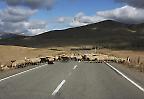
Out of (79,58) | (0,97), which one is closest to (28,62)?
(79,58)

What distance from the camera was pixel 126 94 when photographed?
13.3m

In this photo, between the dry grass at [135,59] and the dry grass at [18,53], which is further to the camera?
the dry grass at [18,53]

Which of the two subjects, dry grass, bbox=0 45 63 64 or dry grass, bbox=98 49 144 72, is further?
dry grass, bbox=0 45 63 64

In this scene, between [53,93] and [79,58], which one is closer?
[53,93]

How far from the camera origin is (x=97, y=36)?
18775cm

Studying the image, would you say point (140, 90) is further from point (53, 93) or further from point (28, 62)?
point (28, 62)

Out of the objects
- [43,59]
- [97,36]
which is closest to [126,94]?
[43,59]

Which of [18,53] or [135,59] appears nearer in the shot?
[135,59]

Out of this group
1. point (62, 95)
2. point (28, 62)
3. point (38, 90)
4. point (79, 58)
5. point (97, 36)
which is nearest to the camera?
point (62, 95)

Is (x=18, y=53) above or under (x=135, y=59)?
above

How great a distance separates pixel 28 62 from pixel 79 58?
12.7 meters

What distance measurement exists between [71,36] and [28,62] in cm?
16216

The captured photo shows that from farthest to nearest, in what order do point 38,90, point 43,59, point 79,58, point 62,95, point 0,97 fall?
1. point 79,58
2. point 43,59
3. point 38,90
4. point 62,95
5. point 0,97

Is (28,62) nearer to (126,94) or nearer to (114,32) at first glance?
(126,94)
